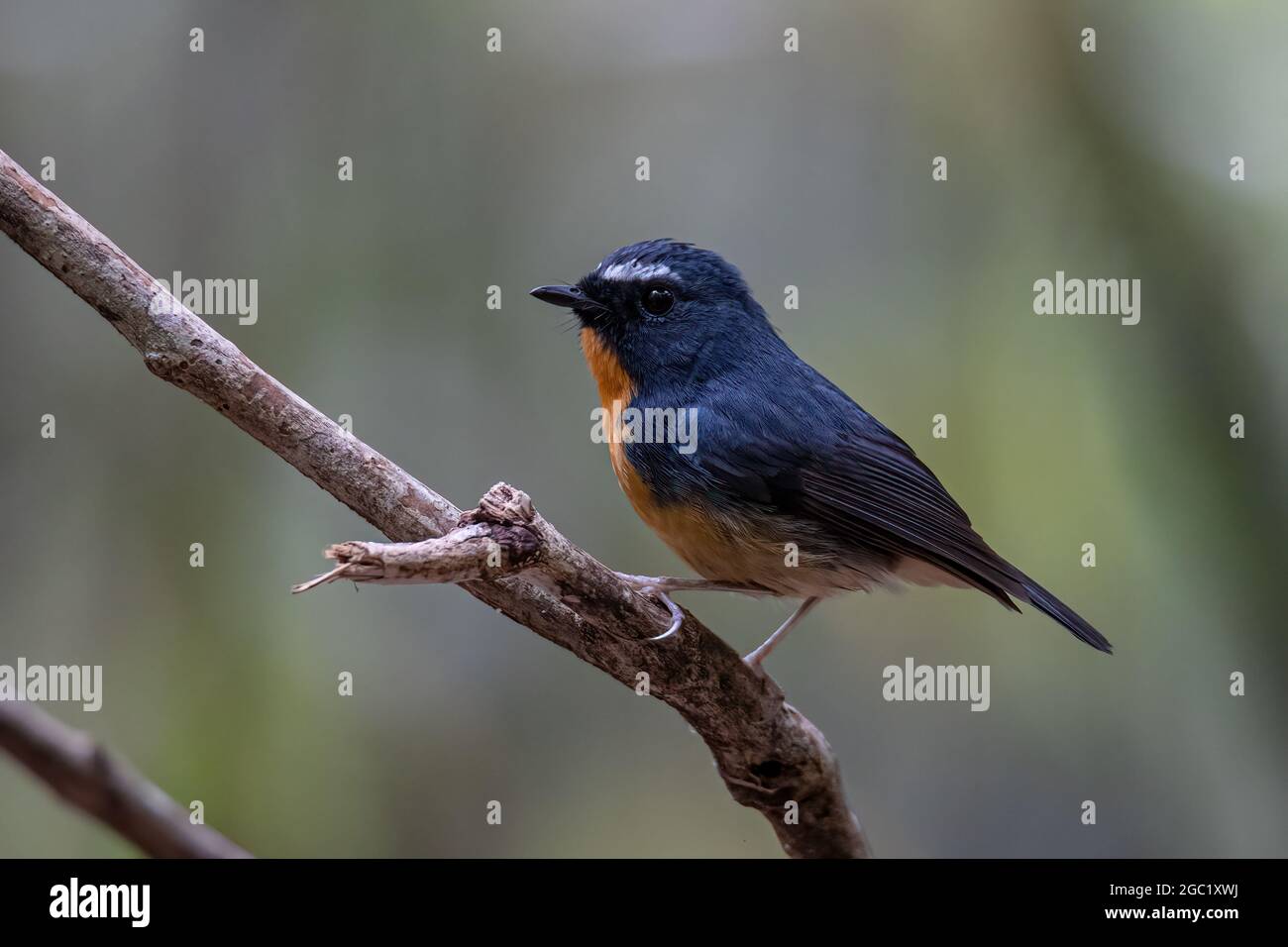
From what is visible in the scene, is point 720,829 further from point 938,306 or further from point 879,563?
point 938,306

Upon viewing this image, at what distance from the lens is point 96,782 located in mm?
3271

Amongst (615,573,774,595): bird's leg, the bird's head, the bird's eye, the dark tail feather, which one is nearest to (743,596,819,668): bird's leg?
(615,573,774,595): bird's leg

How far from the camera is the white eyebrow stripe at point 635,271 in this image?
3.66 m

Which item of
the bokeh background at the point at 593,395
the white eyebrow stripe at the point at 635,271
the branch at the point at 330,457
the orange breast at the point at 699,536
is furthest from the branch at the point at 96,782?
the white eyebrow stripe at the point at 635,271

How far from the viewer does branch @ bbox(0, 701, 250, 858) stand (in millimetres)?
3266

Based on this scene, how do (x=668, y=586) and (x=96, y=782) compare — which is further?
(x=96, y=782)

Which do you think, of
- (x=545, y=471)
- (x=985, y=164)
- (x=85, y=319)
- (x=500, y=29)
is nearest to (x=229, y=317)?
(x=85, y=319)

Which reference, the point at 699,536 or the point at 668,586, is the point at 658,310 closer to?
the point at 699,536

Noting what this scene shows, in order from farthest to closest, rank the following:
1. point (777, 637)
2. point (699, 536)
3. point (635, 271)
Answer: point (635, 271) < point (777, 637) < point (699, 536)

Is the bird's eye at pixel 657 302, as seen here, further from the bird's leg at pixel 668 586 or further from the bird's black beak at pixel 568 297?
the bird's leg at pixel 668 586

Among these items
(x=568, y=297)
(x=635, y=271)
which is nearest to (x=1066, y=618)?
(x=635, y=271)

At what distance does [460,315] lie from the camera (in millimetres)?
5293

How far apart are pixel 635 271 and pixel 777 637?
131 centimetres

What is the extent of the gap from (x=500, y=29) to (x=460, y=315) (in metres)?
1.47
